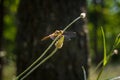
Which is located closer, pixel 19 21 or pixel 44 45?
pixel 44 45

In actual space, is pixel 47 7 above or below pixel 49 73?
above

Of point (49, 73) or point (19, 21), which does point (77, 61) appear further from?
point (19, 21)

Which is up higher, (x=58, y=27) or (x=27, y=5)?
(x=27, y=5)

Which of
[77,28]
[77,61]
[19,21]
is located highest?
[19,21]

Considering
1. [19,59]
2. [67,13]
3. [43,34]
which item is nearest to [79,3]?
[67,13]

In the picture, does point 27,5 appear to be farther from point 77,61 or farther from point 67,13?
point 77,61

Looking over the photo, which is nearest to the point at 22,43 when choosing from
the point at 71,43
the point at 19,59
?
the point at 19,59
